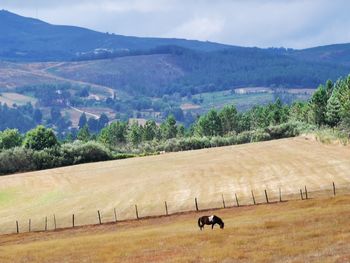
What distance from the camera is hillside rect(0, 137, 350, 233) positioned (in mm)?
92312

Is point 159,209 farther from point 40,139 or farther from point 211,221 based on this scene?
point 40,139

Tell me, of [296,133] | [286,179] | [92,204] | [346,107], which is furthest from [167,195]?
[296,133]

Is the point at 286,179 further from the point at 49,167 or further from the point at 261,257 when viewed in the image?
the point at 49,167

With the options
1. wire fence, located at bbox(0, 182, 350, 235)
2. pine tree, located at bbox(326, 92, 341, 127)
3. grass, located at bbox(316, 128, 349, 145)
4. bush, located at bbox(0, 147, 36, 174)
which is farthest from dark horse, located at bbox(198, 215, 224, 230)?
pine tree, located at bbox(326, 92, 341, 127)

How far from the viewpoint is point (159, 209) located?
294 feet

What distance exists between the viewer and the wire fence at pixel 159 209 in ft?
279

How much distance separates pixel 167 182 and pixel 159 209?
23.5 metres

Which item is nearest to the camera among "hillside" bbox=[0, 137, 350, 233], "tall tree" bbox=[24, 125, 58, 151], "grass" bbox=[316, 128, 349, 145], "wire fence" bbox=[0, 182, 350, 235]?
"wire fence" bbox=[0, 182, 350, 235]

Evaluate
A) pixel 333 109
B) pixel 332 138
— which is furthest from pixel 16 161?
pixel 333 109

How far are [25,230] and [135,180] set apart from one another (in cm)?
3666

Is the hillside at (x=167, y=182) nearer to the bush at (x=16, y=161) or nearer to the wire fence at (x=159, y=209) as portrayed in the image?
the wire fence at (x=159, y=209)

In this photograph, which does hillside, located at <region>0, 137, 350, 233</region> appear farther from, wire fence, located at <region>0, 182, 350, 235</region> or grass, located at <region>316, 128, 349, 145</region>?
grass, located at <region>316, 128, 349, 145</region>

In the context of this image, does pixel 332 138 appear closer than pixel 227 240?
No

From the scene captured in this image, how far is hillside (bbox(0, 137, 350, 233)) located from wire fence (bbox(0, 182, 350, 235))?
0.15 metres
